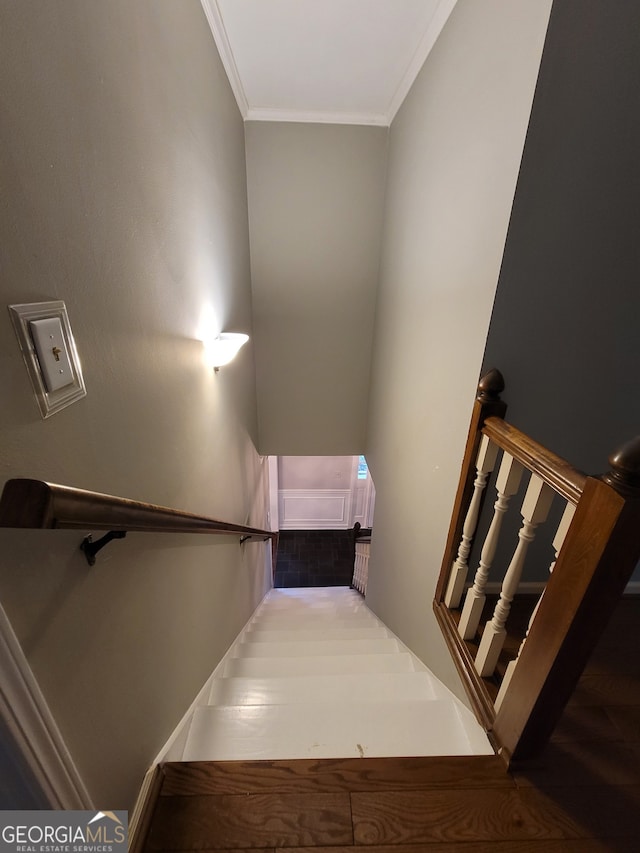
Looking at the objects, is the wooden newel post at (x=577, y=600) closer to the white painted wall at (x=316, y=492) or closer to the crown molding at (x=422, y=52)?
the crown molding at (x=422, y=52)

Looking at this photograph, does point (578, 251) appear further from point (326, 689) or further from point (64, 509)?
point (326, 689)

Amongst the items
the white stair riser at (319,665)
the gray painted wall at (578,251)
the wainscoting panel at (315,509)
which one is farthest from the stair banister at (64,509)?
the wainscoting panel at (315,509)

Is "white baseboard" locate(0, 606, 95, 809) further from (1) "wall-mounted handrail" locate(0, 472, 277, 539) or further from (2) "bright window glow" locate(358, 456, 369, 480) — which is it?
(2) "bright window glow" locate(358, 456, 369, 480)

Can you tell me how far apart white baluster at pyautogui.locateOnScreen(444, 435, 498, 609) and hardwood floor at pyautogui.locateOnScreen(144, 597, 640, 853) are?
1.52 ft

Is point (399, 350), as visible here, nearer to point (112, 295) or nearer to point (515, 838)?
point (112, 295)

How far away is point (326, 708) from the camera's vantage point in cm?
124

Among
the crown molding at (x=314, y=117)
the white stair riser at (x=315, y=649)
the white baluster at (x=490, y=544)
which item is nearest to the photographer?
the white baluster at (x=490, y=544)

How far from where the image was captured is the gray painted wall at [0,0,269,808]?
52 cm

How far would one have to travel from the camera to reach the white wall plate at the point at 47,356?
1.67ft

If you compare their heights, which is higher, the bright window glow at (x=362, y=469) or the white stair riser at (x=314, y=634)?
the white stair riser at (x=314, y=634)

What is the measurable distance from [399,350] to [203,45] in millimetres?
1578

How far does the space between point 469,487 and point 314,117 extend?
7.82ft

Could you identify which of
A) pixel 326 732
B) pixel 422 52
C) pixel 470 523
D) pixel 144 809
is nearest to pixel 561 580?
pixel 470 523

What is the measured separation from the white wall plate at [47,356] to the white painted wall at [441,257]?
1.07 metres
